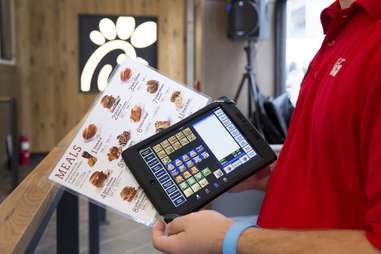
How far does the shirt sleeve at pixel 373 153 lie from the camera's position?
1.72ft

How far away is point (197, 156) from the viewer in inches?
30.2

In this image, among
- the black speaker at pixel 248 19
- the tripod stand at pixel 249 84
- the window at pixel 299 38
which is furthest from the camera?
the tripod stand at pixel 249 84

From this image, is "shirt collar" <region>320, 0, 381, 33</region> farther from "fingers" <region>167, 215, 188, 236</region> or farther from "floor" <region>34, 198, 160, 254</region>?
"floor" <region>34, 198, 160, 254</region>

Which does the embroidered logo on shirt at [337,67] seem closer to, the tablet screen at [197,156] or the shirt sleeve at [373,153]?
the shirt sleeve at [373,153]

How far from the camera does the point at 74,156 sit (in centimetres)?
81

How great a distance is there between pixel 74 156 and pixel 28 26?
5126 mm

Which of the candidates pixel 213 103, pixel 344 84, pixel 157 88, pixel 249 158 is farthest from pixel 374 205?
pixel 157 88

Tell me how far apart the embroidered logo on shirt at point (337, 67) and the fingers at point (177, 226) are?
0.98ft

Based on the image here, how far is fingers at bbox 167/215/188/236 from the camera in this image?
654 mm

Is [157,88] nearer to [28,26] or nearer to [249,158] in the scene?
[249,158]

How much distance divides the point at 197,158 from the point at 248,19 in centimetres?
321

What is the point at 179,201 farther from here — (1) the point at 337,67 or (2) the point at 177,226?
(1) the point at 337,67

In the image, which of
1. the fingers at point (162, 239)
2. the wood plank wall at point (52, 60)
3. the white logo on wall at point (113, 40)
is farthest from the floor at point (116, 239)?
the white logo on wall at point (113, 40)

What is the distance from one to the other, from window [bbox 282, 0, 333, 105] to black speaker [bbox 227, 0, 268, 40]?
0.29 meters
